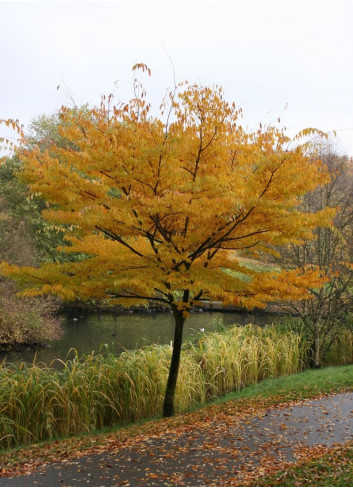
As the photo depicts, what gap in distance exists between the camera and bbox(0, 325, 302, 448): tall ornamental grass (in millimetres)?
7461

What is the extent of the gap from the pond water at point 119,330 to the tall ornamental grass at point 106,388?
12.7 feet

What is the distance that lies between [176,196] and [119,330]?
1445 centimetres

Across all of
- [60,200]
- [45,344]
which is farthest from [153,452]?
[45,344]

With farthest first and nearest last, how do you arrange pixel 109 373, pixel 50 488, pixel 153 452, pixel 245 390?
pixel 245 390
pixel 109 373
pixel 153 452
pixel 50 488

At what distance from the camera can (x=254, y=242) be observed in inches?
273

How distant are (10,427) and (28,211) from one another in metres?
19.0

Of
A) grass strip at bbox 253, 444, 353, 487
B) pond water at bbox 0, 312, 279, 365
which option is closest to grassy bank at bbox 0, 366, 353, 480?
grass strip at bbox 253, 444, 353, 487

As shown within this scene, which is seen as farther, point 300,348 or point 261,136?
point 300,348

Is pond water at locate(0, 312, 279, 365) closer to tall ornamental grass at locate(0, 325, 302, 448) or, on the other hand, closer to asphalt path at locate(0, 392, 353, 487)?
tall ornamental grass at locate(0, 325, 302, 448)

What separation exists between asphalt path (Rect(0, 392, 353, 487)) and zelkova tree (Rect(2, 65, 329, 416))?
5.78 feet

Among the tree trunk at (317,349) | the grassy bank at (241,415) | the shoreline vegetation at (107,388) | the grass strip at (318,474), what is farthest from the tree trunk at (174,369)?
the tree trunk at (317,349)

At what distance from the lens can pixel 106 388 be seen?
808cm

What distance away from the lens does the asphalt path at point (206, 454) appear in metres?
5.01

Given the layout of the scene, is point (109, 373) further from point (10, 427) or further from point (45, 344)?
point (45, 344)
